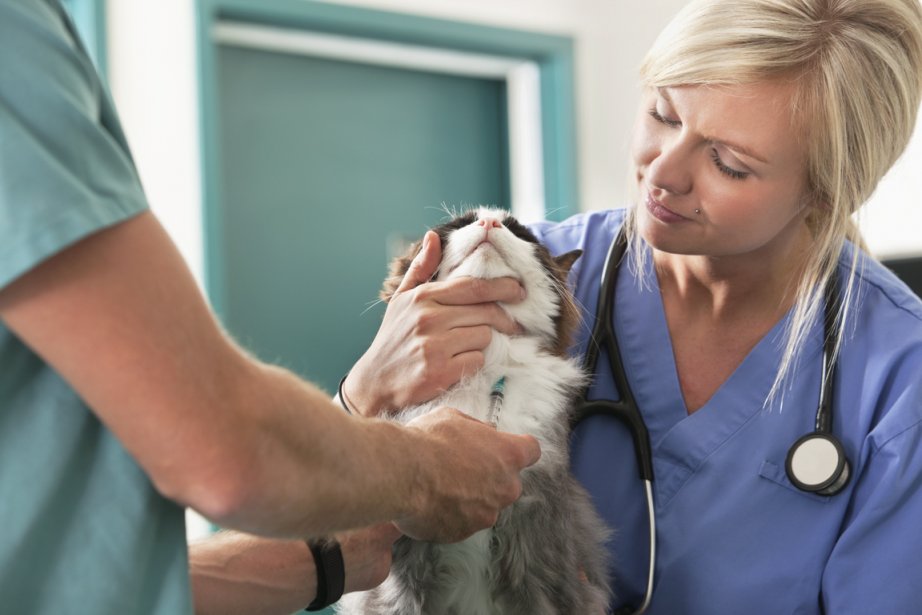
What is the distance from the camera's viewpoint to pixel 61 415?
668 mm

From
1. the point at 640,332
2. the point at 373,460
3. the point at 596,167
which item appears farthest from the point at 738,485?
the point at 596,167

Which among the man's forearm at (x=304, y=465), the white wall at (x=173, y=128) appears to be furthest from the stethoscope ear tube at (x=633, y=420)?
the white wall at (x=173, y=128)

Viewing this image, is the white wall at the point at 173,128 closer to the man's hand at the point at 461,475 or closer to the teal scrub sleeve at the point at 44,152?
the man's hand at the point at 461,475

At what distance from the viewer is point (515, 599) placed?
44.6 inches

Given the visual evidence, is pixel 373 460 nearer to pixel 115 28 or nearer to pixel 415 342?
pixel 415 342

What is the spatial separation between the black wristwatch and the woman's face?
61 cm

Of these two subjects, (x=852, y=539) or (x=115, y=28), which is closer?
(x=852, y=539)

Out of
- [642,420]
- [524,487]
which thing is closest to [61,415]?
[524,487]

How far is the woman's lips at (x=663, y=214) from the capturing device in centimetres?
130

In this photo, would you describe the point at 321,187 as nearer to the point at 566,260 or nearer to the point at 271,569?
the point at 566,260

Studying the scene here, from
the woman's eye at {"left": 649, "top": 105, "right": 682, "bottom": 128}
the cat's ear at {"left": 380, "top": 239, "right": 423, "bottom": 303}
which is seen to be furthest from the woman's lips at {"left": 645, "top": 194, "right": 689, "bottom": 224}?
the cat's ear at {"left": 380, "top": 239, "right": 423, "bottom": 303}

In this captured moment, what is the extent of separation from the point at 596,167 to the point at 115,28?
1922mm

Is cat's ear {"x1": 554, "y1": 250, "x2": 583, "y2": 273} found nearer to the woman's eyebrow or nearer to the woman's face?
the woman's face

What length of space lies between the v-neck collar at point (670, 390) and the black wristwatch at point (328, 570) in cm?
48
